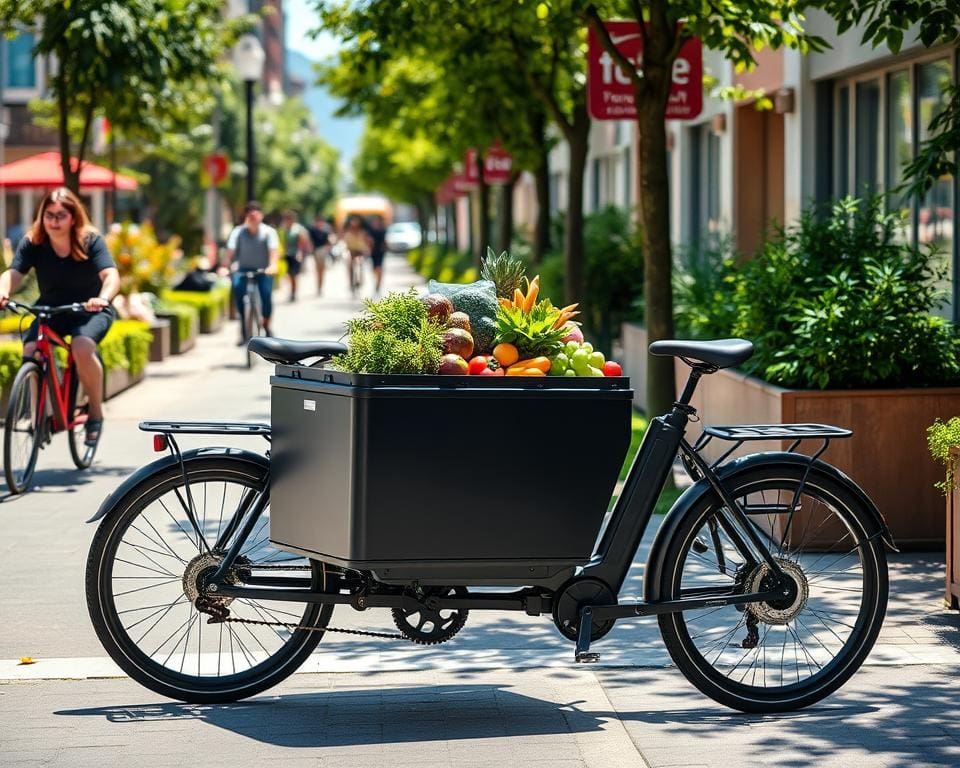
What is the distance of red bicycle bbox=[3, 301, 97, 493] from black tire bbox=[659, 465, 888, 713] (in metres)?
5.25

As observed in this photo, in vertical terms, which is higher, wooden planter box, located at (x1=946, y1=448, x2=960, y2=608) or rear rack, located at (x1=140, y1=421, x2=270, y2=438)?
rear rack, located at (x1=140, y1=421, x2=270, y2=438)

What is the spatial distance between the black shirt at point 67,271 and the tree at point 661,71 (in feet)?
10.5

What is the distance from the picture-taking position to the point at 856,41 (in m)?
12.8

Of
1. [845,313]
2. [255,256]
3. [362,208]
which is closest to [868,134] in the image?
[845,313]

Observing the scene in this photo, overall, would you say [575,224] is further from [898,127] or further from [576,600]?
[576,600]

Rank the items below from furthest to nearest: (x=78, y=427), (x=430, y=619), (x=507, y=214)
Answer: (x=507, y=214), (x=78, y=427), (x=430, y=619)

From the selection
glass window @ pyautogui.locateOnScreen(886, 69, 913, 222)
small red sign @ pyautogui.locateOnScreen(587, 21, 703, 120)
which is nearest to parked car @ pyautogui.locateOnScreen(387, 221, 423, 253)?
glass window @ pyautogui.locateOnScreen(886, 69, 913, 222)

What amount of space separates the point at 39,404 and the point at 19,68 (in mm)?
36317

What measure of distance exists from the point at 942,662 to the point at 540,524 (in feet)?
5.92

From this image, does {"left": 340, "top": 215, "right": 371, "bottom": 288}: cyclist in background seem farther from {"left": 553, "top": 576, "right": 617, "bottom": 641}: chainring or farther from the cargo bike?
{"left": 553, "top": 576, "right": 617, "bottom": 641}: chainring

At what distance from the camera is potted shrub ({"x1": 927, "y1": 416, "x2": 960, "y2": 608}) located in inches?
266

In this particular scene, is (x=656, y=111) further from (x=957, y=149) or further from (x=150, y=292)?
(x=150, y=292)

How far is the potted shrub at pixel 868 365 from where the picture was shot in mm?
8445

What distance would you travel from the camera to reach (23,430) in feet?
33.3
